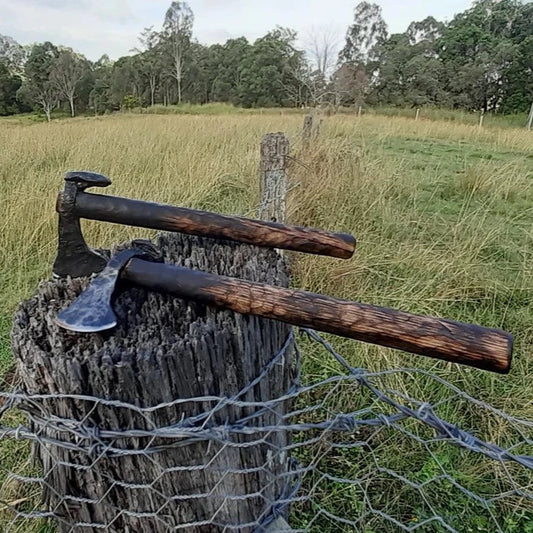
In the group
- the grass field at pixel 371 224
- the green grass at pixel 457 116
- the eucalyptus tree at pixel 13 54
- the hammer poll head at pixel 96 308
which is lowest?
the grass field at pixel 371 224

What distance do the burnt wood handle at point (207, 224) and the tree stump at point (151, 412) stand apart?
0.60ft

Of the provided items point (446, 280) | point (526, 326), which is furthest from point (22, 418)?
point (526, 326)

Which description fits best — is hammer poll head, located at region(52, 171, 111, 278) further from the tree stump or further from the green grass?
the green grass

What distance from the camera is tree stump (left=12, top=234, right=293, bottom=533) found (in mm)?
806

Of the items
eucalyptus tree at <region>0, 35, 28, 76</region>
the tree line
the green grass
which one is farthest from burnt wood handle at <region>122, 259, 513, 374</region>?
eucalyptus tree at <region>0, 35, 28, 76</region>

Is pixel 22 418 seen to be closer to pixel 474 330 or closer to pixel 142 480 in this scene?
pixel 142 480

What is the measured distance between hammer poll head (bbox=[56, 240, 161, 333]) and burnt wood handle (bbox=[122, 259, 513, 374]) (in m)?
0.03

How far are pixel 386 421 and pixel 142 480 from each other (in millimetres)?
508

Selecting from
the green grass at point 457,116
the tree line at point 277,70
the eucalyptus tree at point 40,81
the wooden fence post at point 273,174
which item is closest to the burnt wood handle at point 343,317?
the wooden fence post at point 273,174

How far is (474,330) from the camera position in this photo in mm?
732

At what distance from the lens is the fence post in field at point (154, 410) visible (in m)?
0.81

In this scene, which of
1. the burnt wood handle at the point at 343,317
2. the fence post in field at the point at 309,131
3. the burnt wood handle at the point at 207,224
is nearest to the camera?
the burnt wood handle at the point at 343,317

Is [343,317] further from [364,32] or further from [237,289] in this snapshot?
[364,32]

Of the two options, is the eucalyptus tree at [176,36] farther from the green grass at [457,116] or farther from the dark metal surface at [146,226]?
the dark metal surface at [146,226]
